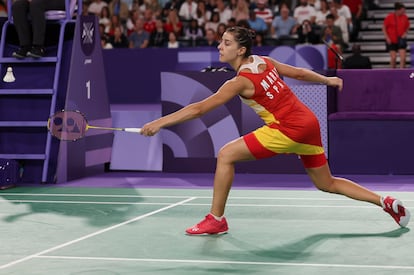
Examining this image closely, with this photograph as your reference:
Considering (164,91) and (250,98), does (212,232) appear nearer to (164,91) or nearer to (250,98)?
(250,98)

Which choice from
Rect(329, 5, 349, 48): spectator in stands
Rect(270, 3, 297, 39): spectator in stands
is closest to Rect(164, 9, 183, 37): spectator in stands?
Rect(270, 3, 297, 39): spectator in stands

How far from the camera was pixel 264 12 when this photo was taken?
63.1ft

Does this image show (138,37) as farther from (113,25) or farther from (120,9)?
(120,9)

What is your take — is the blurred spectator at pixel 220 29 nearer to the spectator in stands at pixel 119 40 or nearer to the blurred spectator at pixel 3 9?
the spectator in stands at pixel 119 40

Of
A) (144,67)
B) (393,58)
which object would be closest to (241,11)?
(144,67)

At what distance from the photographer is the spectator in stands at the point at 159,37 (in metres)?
19.0

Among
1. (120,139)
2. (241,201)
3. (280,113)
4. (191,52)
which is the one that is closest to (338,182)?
(280,113)

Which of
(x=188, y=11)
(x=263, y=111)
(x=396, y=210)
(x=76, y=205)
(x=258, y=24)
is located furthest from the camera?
(x=188, y=11)

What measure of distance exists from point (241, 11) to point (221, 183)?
Result: 1197 cm

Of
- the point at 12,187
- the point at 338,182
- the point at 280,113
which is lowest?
the point at 12,187

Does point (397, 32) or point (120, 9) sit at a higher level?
point (120, 9)

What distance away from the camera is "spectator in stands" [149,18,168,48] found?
62.5 feet

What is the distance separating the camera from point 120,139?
44.3ft

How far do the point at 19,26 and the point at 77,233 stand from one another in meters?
4.83
